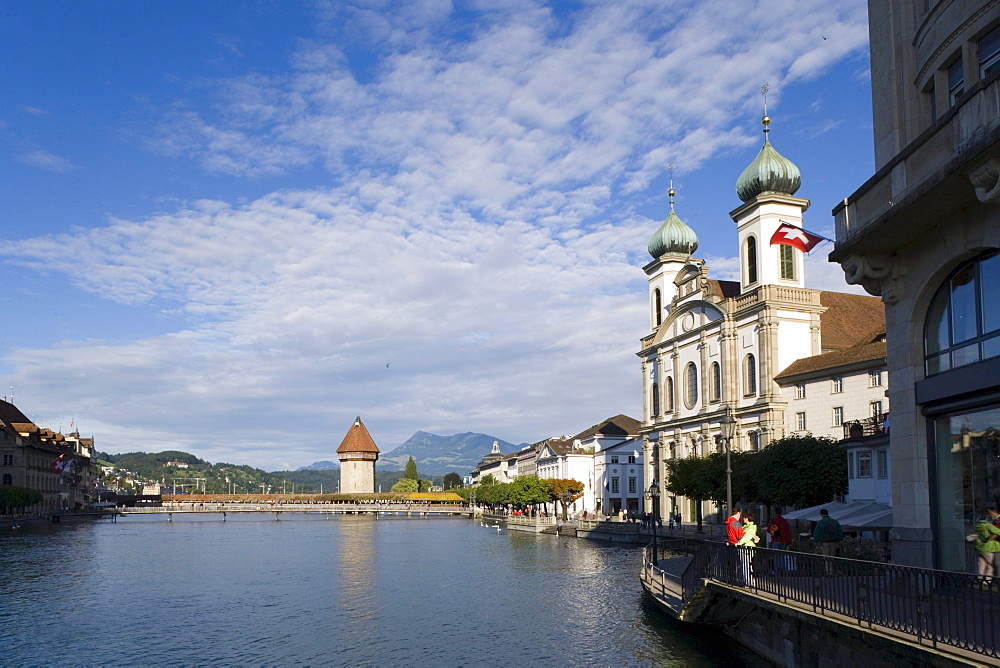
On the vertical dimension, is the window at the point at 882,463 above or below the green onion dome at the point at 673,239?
below

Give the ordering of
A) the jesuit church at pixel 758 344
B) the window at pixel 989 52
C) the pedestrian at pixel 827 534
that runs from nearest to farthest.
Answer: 1. the window at pixel 989 52
2. the pedestrian at pixel 827 534
3. the jesuit church at pixel 758 344

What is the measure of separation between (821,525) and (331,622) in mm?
17042

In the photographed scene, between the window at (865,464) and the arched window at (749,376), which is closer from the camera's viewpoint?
the window at (865,464)

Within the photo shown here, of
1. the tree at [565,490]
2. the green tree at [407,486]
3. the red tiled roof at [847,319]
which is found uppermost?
the red tiled roof at [847,319]

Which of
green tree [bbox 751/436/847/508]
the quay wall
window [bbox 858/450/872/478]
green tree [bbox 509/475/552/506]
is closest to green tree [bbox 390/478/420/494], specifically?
green tree [bbox 509/475/552/506]

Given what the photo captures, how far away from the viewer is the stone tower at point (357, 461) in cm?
18238

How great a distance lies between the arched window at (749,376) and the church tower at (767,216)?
17.9ft

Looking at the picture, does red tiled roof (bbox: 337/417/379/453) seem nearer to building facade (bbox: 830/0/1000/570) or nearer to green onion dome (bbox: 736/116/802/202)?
green onion dome (bbox: 736/116/802/202)

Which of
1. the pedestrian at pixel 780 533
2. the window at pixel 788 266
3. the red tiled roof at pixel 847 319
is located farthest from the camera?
the red tiled roof at pixel 847 319

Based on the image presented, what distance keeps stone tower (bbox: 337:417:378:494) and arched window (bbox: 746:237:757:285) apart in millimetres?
124318

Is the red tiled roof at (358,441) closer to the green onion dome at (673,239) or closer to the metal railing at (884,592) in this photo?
the green onion dome at (673,239)

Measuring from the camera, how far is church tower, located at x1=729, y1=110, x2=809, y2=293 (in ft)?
222

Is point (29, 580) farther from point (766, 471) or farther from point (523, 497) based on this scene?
point (523, 497)

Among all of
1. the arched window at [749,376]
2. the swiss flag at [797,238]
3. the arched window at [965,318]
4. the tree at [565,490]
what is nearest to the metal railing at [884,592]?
the arched window at [965,318]
